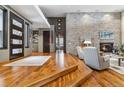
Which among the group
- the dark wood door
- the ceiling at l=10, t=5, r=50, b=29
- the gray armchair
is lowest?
the gray armchair

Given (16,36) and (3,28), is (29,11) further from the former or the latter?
(3,28)

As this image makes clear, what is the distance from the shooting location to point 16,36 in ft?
27.6

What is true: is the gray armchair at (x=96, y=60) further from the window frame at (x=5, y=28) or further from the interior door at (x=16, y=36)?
the interior door at (x=16, y=36)

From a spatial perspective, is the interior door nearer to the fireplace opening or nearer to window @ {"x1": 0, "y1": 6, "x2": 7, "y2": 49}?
window @ {"x1": 0, "y1": 6, "x2": 7, "y2": 49}

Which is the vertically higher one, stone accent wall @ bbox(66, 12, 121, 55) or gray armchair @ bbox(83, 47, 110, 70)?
stone accent wall @ bbox(66, 12, 121, 55)

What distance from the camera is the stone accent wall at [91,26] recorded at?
1341cm

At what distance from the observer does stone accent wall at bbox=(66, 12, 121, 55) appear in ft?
44.0

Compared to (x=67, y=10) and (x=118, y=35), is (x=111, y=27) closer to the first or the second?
(x=118, y=35)

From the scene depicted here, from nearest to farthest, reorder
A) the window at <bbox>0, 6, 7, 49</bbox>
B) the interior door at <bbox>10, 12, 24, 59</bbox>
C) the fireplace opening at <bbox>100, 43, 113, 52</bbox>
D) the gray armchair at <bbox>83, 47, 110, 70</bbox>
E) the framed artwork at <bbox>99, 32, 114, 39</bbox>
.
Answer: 1. the gray armchair at <bbox>83, 47, 110, 70</bbox>
2. the window at <bbox>0, 6, 7, 49</bbox>
3. the interior door at <bbox>10, 12, 24, 59</bbox>
4. the framed artwork at <bbox>99, 32, 114, 39</bbox>
5. the fireplace opening at <bbox>100, 43, 113, 52</bbox>

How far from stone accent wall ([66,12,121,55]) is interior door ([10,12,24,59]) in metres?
5.06

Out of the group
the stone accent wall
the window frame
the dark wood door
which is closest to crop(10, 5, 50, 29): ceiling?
the window frame

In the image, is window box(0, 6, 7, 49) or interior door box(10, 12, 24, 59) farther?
interior door box(10, 12, 24, 59)
